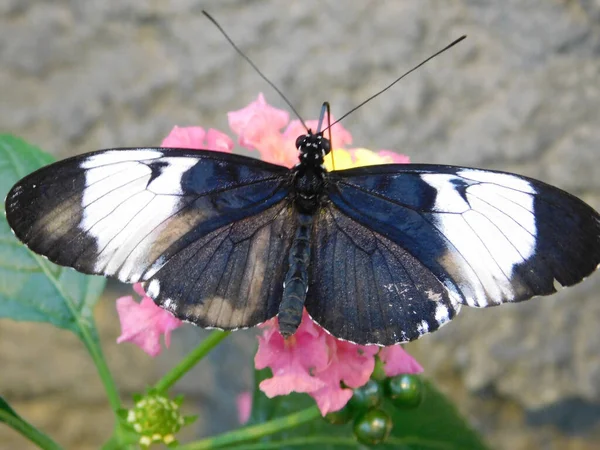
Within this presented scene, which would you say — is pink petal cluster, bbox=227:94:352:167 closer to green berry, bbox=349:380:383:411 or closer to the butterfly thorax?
the butterfly thorax

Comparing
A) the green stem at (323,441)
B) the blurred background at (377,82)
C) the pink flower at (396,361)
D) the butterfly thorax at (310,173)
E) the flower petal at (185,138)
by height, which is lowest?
the green stem at (323,441)

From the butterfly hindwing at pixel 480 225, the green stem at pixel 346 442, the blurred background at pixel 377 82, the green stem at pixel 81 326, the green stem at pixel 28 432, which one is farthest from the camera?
the blurred background at pixel 377 82

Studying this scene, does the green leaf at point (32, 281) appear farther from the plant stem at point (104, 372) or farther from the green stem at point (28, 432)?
the green stem at point (28, 432)

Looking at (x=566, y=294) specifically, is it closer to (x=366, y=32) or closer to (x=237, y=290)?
(x=366, y=32)

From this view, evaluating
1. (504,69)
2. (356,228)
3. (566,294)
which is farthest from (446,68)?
(356,228)

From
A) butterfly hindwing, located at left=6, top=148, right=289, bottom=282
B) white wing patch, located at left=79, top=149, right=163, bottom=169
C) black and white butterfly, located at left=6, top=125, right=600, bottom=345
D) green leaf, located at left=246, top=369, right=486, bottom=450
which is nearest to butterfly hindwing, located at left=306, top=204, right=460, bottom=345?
black and white butterfly, located at left=6, top=125, right=600, bottom=345

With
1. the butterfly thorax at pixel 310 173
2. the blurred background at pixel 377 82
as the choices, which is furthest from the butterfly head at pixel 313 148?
the blurred background at pixel 377 82

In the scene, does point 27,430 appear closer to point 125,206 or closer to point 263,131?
point 125,206
